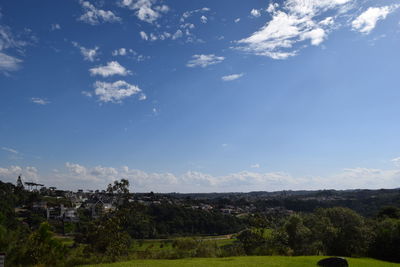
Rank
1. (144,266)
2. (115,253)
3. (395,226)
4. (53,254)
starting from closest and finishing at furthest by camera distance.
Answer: (144,266) < (53,254) < (115,253) < (395,226)

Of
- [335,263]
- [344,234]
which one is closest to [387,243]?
[344,234]

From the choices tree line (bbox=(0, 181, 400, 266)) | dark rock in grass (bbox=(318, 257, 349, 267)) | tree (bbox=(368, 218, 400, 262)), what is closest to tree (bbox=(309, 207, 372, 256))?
tree line (bbox=(0, 181, 400, 266))

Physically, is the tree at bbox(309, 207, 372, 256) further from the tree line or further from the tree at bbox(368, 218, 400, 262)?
the tree at bbox(368, 218, 400, 262)

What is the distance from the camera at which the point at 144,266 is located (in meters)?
19.9

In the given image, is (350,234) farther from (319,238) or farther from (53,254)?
(53,254)

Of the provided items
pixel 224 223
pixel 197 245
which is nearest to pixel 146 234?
pixel 224 223

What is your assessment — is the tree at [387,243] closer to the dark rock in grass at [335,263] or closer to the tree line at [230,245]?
the tree line at [230,245]

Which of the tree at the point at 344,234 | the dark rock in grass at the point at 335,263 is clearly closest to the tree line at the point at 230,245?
the tree at the point at 344,234

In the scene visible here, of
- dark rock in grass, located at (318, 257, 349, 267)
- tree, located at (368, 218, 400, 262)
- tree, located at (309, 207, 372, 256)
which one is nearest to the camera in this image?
dark rock in grass, located at (318, 257, 349, 267)

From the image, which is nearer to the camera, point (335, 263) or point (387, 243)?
point (335, 263)

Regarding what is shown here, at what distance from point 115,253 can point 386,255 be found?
2413 cm

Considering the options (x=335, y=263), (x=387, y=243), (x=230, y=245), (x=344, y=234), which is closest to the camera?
(x=335, y=263)

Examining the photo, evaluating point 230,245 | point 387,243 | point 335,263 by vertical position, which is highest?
point 335,263

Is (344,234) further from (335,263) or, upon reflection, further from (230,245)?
(335,263)
